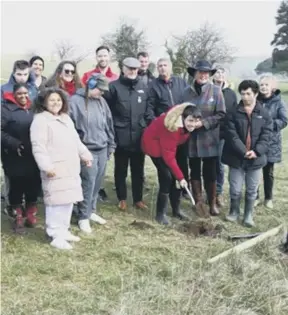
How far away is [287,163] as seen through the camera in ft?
33.4

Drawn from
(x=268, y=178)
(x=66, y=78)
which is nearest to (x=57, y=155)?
(x=66, y=78)

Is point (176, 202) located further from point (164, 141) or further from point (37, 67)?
point (37, 67)

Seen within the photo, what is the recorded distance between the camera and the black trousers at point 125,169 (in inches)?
247

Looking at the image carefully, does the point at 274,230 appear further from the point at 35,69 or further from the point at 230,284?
the point at 35,69

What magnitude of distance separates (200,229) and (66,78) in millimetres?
2155

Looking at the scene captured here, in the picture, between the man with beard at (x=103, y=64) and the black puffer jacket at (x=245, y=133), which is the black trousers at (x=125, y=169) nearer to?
the man with beard at (x=103, y=64)

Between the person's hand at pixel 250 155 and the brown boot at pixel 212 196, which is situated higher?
the person's hand at pixel 250 155

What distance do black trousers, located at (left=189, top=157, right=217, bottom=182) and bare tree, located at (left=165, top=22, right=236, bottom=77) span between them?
31480 mm

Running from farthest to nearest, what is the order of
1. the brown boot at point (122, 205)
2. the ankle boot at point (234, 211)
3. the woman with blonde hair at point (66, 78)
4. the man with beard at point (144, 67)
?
the man with beard at point (144, 67), the brown boot at point (122, 205), the ankle boot at point (234, 211), the woman with blonde hair at point (66, 78)

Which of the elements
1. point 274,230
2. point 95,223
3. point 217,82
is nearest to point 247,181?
point 274,230

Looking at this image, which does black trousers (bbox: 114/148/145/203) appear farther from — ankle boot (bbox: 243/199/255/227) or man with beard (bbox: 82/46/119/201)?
ankle boot (bbox: 243/199/255/227)

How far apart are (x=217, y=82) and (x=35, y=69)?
2253 mm

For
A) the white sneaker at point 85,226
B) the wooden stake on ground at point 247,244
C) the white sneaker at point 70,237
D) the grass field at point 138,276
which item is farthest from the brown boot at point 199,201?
the white sneaker at point 70,237

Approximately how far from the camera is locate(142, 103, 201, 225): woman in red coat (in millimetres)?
5516
